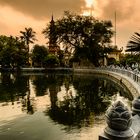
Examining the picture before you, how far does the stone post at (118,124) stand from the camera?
5230 millimetres

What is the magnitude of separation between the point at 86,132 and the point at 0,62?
254 ft

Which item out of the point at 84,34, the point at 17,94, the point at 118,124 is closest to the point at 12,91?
the point at 17,94

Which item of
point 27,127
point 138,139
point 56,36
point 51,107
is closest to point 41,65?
point 56,36

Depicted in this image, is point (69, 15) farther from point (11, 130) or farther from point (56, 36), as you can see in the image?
point (11, 130)

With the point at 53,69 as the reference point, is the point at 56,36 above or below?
above

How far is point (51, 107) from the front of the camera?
799 inches

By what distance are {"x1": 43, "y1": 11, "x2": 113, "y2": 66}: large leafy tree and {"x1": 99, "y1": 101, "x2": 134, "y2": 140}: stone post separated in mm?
61098

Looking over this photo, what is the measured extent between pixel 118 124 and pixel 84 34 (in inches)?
2475

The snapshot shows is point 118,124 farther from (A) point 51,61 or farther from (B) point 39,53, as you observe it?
(B) point 39,53

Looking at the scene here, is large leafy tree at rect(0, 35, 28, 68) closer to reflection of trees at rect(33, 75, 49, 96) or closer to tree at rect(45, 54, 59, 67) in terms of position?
tree at rect(45, 54, 59, 67)

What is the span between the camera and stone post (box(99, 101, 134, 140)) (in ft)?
17.2

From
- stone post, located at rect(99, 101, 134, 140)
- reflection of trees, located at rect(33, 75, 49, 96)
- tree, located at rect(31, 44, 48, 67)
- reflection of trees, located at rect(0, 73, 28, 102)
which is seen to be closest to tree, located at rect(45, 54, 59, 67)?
tree, located at rect(31, 44, 48, 67)

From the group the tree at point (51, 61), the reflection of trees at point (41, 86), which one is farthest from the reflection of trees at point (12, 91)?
the tree at point (51, 61)

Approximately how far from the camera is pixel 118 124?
5250mm
